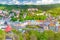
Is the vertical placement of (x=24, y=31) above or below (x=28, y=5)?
below

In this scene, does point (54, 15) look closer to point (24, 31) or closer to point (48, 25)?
point (48, 25)

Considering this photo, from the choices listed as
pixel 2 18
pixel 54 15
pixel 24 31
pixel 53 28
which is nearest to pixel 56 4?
pixel 54 15

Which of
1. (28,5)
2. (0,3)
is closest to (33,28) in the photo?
(28,5)

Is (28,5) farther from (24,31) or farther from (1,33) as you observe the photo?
(1,33)

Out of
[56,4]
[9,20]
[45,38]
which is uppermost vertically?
[56,4]

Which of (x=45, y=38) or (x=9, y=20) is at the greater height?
(x=9, y=20)

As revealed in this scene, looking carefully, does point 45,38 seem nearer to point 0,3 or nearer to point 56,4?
point 56,4
